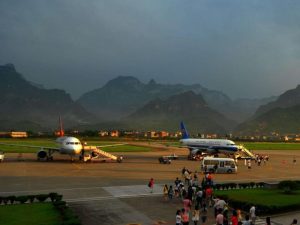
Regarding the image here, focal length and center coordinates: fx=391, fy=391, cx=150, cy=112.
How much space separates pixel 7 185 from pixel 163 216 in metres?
23.0

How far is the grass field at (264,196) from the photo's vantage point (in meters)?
35.1

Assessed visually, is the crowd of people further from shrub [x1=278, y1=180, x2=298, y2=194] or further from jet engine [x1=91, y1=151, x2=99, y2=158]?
jet engine [x1=91, y1=151, x2=99, y2=158]

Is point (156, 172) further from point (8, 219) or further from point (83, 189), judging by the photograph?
point (8, 219)

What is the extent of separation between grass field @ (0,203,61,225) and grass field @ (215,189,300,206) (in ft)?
54.4

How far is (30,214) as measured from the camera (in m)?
30.4

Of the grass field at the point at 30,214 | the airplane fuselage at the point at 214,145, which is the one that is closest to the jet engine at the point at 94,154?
the airplane fuselage at the point at 214,145

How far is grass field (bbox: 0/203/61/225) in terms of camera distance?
2789 cm

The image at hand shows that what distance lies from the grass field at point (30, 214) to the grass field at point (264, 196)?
54.4 ft

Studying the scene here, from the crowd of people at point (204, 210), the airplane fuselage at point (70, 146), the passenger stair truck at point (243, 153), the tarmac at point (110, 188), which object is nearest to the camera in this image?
the crowd of people at point (204, 210)

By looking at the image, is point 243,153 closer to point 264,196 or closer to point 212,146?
point 212,146

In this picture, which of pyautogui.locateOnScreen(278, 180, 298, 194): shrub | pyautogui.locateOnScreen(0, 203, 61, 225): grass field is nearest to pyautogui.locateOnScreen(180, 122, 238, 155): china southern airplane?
pyautogui.locateOnScreen(278, 180, 298, 194): shrub

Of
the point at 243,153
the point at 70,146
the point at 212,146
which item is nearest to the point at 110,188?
the point at 70,146

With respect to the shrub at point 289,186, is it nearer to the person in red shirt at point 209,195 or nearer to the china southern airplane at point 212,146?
the person in red shirt at point 209,195

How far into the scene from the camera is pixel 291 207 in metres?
33.1
